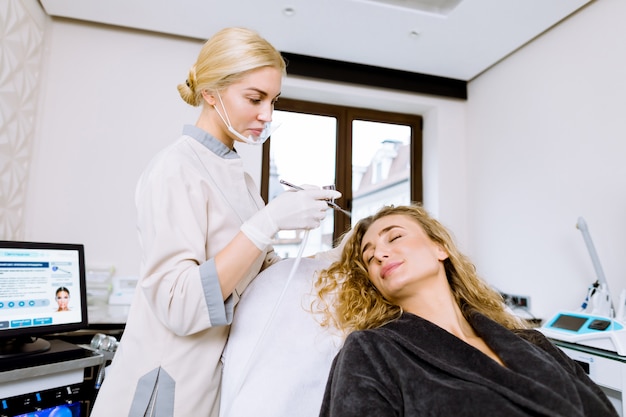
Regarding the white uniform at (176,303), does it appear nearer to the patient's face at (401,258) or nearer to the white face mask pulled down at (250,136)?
the white face mask pulled down at (250,136)

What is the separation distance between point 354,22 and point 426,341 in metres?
2.13

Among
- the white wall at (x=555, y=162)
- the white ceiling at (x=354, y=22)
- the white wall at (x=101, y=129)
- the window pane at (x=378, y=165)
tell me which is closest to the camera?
the white wall at (x=555, y=162)

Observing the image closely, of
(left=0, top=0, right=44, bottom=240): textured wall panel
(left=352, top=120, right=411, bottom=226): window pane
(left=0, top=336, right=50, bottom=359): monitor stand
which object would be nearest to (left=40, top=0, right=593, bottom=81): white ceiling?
(left=0, top=0, right=44, bottom=240): textured wall panel

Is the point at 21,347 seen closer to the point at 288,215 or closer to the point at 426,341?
the point at 288,215

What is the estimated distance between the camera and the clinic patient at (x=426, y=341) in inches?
36.6

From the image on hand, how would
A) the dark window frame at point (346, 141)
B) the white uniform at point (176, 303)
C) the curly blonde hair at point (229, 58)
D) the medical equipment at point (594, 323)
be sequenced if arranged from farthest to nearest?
the dark window frame at point (346, 141) → the medical equipment at point (594, 323) → the curly blonde hair at point (229, 58) → the white uniform at point (176, 303)

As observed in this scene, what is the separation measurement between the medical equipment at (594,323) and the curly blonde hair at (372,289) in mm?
696

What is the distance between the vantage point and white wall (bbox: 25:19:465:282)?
2.63 metres

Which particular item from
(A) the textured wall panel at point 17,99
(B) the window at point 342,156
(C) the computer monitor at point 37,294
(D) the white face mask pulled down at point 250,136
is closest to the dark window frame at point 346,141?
(B) the window at point 342,156

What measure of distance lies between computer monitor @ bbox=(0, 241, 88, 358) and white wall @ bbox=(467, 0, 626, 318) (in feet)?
8.18

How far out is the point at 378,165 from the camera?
3678 mm

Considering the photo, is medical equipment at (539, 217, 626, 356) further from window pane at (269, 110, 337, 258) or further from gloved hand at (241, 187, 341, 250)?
window pane at (269, 110, 337, 258)

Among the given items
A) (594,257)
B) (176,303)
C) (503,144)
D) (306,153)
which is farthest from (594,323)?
(306,153)

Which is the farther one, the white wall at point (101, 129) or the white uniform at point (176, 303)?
the white wall at point (101, 129)
